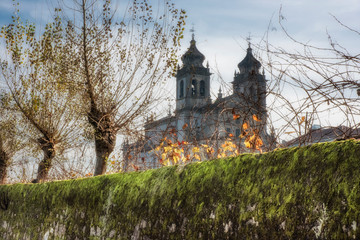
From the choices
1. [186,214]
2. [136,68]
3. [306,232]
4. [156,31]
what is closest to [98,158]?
[136,68]

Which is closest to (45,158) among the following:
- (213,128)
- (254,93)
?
(213,128)

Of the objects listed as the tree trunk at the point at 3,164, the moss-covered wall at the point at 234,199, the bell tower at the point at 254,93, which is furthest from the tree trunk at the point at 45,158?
the bell tower at the point at 254,93

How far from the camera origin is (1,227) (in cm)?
1051

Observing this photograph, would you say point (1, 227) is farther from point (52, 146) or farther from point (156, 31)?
point (156, 31)

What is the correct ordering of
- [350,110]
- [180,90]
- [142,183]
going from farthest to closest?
[180,90], [142,183], [350,110]

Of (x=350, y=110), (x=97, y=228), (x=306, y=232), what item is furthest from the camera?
(x=97, y=228)

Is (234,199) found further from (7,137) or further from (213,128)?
(7,137)

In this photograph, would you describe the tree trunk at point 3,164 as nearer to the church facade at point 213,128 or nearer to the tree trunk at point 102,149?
the church facade at point 213,128

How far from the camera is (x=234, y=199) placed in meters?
3.54

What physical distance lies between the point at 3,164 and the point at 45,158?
6121 mm

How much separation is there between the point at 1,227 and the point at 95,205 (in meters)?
5.71

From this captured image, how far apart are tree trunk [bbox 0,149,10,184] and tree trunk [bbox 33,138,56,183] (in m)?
5.41

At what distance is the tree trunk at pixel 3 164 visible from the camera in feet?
65.3

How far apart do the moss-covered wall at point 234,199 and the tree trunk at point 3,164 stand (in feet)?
47.9
